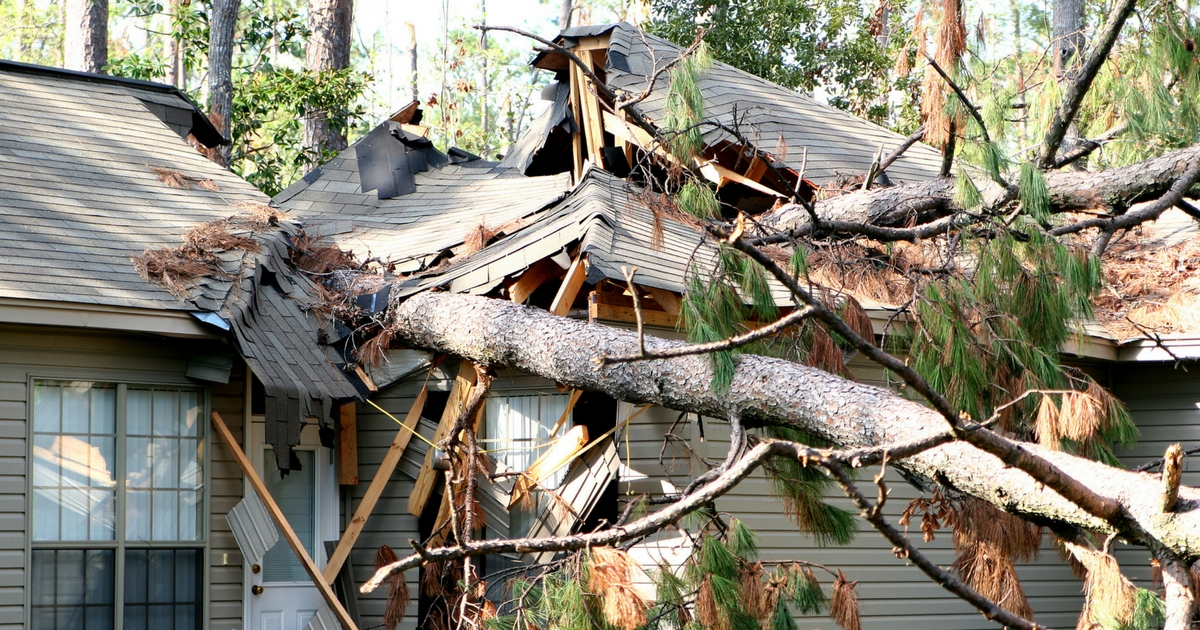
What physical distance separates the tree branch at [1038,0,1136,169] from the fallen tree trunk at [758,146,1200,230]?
0.22 meters

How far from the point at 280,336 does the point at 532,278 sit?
1.80m

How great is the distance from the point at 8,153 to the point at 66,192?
2.64 feet

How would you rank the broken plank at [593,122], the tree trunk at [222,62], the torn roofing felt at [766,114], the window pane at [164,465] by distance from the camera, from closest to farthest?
1. the window pane at [164,465]
2. the broken plank at [593,122]
3. the torn roofing felt at [766,114]
4. the tree trunk at [222,62]

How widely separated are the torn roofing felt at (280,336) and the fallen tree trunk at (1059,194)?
3152 mm

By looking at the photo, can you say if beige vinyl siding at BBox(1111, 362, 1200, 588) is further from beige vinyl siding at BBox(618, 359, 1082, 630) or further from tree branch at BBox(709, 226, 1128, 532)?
tree branch at BBox(709, 226, 1128, 532)

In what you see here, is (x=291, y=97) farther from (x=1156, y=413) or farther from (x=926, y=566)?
(x=926, y=566)

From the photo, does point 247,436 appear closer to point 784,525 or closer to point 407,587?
point 407,587

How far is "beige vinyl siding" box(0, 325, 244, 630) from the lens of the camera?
693 cm

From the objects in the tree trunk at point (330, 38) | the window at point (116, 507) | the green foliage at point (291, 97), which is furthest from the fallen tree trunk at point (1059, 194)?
the tree trunk at point (330, 38)

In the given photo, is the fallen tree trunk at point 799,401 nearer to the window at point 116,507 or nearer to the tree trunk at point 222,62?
the window at point 116,507

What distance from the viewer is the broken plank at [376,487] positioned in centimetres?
820

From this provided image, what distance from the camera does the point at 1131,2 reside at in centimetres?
536

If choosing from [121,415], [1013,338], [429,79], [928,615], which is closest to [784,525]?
[928,615]

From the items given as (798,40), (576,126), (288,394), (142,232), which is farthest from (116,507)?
(798,40)
